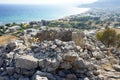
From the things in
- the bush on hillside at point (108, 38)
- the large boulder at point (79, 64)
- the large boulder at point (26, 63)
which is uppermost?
the large boulder at point (26, 63)

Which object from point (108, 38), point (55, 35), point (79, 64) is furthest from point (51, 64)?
point (108, 38)

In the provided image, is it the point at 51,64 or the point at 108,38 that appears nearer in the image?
the point at 51,64

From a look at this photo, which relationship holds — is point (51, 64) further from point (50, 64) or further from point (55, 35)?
point (55, 35)

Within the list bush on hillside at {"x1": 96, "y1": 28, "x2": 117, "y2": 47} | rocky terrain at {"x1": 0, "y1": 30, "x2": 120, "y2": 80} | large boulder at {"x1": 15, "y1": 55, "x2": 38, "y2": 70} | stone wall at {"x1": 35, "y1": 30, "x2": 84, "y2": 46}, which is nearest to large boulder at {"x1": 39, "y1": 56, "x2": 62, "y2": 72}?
rocky terrain at {"x1": 0, "y1": 30, "x2": 120, "y2": 80}

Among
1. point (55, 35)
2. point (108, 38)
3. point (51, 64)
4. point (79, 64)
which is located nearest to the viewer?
point (51, 64)

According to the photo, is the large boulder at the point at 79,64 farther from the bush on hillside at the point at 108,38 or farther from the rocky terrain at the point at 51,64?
the bush on hillside at the point at 108,38

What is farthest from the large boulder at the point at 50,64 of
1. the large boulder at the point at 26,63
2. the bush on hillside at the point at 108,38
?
the bush on hillside at the point at 108,38

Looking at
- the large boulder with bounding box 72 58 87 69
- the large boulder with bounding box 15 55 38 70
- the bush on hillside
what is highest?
the large boulder with bounding box 15 55 38 70

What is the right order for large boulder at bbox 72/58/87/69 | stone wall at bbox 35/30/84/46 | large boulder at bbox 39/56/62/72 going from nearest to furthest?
large boulder at bbox 39/56/62/72 → large boulder at bbox 72/58/87/69 → stone wall at bbox 35/30/84/46

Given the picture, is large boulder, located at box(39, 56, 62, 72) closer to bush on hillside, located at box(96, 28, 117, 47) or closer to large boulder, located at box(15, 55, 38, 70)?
large boulder, located at box(15, 55, 38, 70)

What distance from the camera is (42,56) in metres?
15.1

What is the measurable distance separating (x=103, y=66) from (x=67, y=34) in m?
5.17

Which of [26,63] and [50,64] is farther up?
[26,63]

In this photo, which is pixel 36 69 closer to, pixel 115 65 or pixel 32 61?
pixel 32 61
